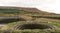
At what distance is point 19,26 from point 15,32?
2819 millimetres

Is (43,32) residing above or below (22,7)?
above

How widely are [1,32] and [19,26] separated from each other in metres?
2.99

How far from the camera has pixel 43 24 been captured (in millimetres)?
17109

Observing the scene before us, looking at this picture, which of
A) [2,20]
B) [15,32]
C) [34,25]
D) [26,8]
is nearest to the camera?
[15,32]

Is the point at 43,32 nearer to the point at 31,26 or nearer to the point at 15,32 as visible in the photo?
the point at 15,32

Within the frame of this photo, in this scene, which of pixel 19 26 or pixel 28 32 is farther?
pixel 19 26

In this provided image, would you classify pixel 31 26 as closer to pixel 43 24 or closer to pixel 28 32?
pixel 43 24

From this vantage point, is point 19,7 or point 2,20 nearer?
point 2,20

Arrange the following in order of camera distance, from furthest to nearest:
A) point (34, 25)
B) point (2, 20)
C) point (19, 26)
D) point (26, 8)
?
point (26, 8) < point (2, 20) < point (34, 25) < point (19, 26)

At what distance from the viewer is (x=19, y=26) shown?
16.0 m

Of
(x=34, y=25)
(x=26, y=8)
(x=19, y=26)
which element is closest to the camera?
(x=19, y=26)

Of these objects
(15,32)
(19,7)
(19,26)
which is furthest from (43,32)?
(19,7)

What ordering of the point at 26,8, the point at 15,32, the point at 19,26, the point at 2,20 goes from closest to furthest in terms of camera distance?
1. the point at 15,32
2. the point at 19,26
3. the point at 2,20
4. the point at 26,8

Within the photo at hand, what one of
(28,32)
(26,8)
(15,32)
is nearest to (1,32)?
(15,32)
